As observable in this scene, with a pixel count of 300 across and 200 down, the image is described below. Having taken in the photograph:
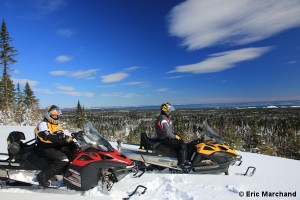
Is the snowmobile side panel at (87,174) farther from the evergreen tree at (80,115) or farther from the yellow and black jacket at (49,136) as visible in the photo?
the evergreen tree at (80,115)

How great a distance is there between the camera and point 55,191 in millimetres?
5074

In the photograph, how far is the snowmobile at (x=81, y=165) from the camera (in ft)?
16.3

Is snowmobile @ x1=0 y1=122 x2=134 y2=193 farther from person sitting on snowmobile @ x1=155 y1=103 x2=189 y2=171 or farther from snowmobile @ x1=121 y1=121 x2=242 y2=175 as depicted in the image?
person sitting on snowmobile @ x1=155 y1=103 x2=189 y2=171

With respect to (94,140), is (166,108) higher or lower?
higher

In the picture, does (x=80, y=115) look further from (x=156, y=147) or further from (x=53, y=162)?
(x=53, y=162)

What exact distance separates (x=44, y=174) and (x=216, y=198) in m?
3.31

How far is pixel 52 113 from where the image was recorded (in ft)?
17.5

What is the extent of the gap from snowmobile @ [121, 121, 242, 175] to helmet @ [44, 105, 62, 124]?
2.48 m

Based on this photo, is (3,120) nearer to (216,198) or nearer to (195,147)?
(195,147)

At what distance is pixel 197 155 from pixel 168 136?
95cm

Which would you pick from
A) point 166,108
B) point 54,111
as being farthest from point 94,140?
point 166,108

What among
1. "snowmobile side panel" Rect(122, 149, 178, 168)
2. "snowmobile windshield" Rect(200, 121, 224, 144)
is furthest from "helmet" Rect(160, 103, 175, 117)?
"snowmobile side panel" Rect(122, 149, 178, 168)

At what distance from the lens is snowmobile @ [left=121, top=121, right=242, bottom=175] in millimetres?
6637

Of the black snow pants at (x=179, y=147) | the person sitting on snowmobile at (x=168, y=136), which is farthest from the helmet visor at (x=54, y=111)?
the black snow pants at (x=179, y=147)
